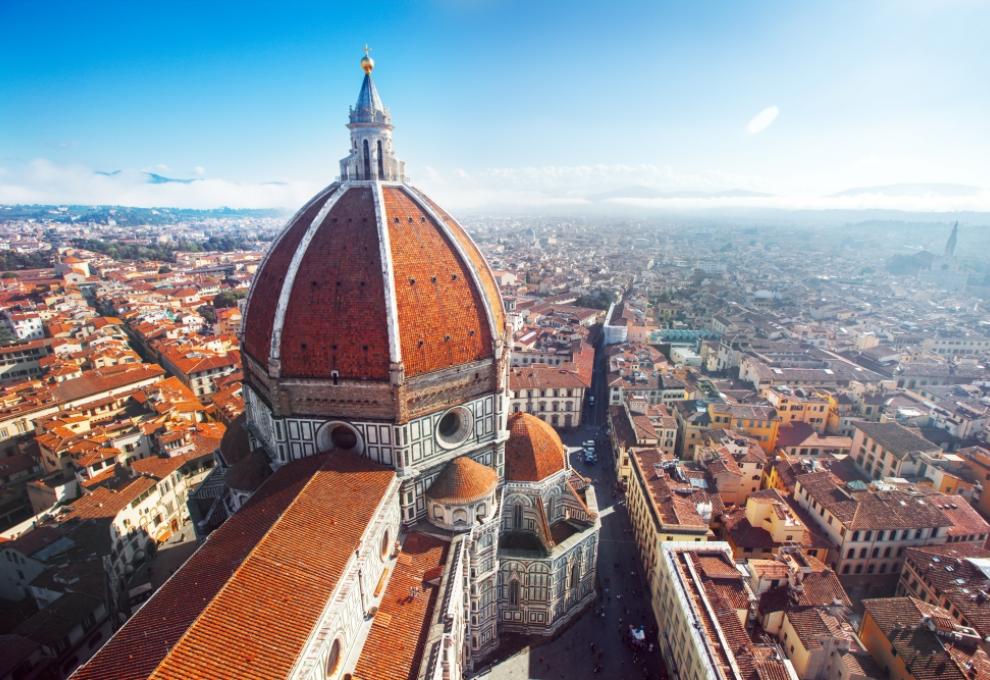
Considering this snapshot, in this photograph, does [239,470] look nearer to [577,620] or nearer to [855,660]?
[577,620]

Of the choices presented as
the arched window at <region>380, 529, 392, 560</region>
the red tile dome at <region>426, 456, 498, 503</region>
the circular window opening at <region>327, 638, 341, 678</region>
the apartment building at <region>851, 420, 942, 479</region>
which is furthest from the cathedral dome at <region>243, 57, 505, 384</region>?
the apartment building at <region>851, 420, 942, 479</region>

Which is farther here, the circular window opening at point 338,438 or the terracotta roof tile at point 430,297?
the circular window opening at point 338,438

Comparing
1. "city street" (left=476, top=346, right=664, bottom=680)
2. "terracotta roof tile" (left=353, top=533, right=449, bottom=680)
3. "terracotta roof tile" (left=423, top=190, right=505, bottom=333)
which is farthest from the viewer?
"city street" (left=476, top=346, right=664, bottom=680)

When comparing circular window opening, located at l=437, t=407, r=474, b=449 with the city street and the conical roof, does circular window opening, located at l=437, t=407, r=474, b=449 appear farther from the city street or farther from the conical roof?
the conical roof

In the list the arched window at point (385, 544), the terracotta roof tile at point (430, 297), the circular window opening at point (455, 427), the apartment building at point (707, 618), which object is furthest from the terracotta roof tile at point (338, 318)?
the apartment building at point (707, 618)

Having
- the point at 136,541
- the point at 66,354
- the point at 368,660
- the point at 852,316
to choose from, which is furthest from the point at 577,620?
the point at 852,316

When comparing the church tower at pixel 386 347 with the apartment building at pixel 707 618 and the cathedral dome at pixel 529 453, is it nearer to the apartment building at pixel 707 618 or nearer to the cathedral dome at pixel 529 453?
the cathedral dome at pixel 529 453
